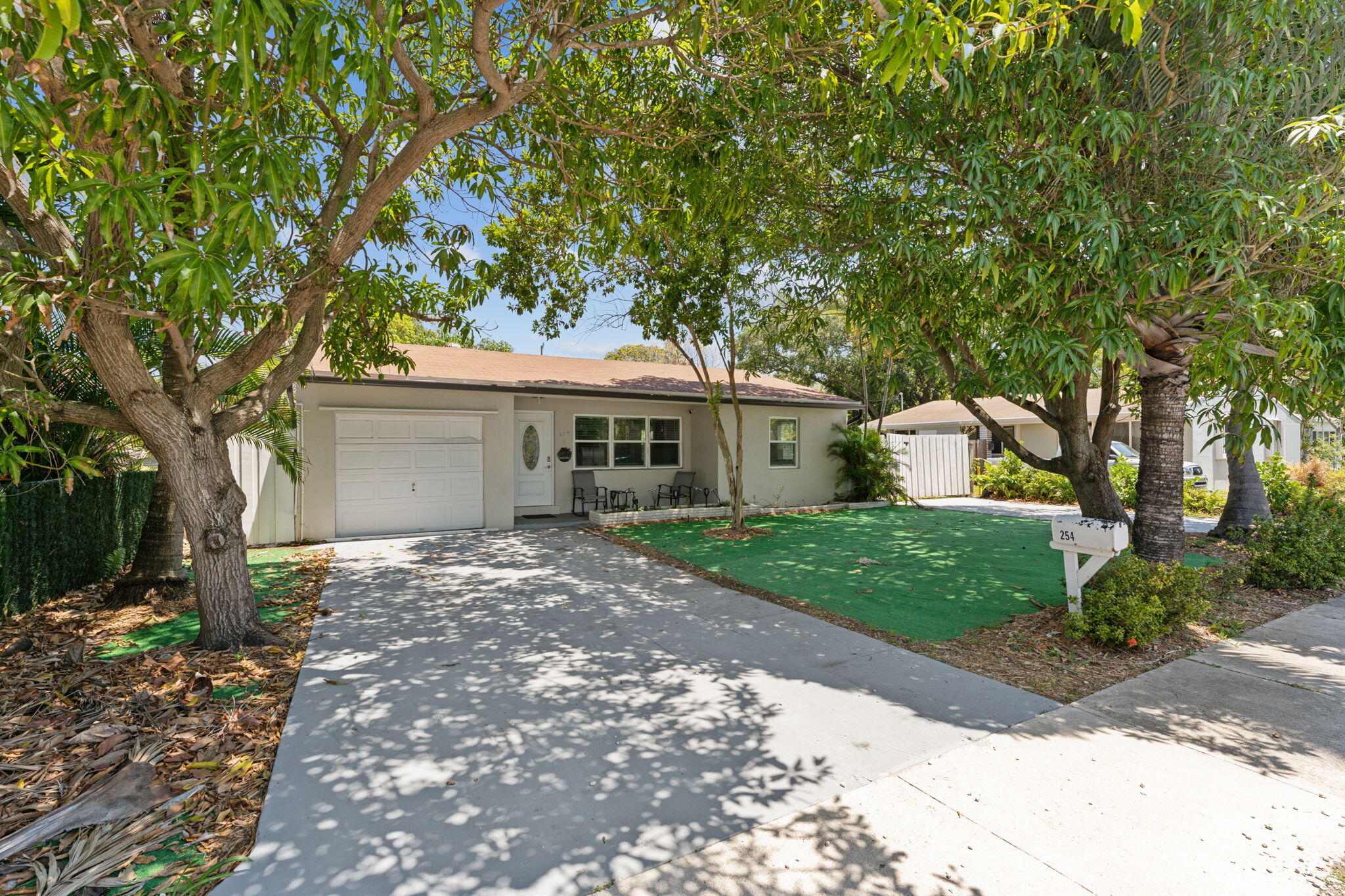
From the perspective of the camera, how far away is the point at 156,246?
3.06 meters

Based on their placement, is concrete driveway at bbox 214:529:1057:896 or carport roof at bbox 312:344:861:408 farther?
carport roof at bbox 312:344:861:408

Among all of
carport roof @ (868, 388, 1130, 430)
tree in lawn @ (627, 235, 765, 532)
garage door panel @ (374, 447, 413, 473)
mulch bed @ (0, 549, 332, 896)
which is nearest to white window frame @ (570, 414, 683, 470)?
tree in lawn @ (627, 235, 765, 532)

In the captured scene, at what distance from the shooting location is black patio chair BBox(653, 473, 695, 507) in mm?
14320

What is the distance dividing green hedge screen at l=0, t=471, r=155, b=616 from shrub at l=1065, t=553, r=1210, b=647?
8.92 meters

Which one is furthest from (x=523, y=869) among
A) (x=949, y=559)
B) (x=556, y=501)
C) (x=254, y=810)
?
(x=556, y=501)

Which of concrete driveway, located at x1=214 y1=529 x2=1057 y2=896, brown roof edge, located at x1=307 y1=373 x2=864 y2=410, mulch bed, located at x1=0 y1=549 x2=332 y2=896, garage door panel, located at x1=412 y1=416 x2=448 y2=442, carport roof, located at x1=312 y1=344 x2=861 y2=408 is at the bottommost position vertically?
concrete driveway, located at x1=214 y1=529 x2=1057 y2=896

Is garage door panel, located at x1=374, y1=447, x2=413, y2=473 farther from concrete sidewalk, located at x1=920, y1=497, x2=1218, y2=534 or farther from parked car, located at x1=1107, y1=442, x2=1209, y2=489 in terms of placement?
parked car, located at x1=1107, y1=442, x2=1209, y2=489

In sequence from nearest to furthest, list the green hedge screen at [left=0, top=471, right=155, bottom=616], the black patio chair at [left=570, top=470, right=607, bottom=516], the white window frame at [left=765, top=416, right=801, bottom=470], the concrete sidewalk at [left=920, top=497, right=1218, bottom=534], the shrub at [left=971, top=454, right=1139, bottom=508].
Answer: the green hedge screen at [left=0, top=471, right=155, bottom=616] → the concrete sidewalk at [left=920, top=497, right=1218, bottom=534] → the black patio chair at [left=570, top=470, right=607, bottom=516] → the white window frame at [left=765, top=416, right=801, bottom=470] → the shrub at [left=971, top=454, right=1139, bottom=508]

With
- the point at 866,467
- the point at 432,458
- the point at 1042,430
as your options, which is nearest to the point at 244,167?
the point at 432,458

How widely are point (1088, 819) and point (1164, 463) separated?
481 centimetres

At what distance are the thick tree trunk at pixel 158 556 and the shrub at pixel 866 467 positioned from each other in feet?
42.5

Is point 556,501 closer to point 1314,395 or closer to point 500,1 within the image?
point 500,1

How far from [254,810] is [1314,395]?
25.7 ft

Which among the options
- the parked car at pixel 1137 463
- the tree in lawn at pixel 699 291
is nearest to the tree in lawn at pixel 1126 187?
the tree in lawn at pixel 699 291
